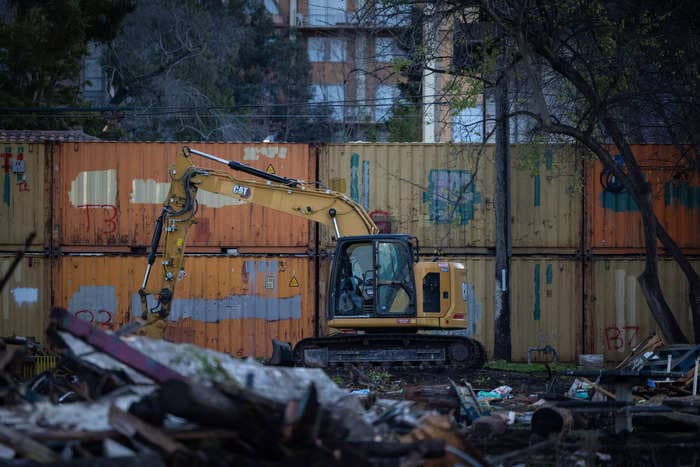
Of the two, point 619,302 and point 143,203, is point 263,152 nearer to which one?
point 143,203

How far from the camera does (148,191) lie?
64.1ft

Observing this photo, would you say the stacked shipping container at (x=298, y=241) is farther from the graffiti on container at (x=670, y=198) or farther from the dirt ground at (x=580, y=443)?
the dirt ground at (x=580, y=443)

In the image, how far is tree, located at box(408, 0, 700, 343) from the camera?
16.0m

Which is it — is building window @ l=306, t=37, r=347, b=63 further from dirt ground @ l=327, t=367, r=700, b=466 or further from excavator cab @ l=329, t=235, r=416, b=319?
dirt ground @ l=327, t=367, r=700, b=466

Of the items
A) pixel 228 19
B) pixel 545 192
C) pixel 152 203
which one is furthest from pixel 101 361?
pixel 228 19

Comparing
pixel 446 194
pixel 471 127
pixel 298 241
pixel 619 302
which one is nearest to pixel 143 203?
pixel 298 241

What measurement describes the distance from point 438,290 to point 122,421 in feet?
34.2

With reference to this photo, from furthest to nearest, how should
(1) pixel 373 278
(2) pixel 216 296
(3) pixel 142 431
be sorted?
(2) pixel 216 296, (1) pixel 373 278, (3) pixel 142 431

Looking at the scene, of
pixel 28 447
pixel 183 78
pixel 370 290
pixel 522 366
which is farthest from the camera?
pixel 183 78

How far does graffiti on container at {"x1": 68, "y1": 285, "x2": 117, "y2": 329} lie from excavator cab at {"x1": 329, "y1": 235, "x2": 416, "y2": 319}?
5530mm

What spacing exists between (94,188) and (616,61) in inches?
405

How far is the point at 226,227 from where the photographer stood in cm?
1944

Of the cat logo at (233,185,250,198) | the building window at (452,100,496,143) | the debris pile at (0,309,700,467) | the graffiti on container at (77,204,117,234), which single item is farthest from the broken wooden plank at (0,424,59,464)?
the graffiti on container at (77,204,117,234)

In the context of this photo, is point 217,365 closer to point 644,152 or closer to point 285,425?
point 285,425
